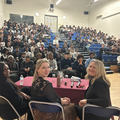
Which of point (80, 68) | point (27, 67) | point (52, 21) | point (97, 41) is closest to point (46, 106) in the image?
point (80, 68)

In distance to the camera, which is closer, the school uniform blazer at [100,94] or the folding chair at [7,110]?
the school uniform blazer at [100,94]

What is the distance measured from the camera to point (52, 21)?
46.6 feet

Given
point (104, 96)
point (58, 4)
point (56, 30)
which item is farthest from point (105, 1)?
point (104, 96)

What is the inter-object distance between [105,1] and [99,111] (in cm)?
1472

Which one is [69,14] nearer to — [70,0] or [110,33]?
[70,0]

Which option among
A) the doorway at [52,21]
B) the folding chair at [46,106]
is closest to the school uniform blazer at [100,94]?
the folding chair at [46,106]

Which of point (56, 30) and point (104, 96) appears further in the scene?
point (56, 30)

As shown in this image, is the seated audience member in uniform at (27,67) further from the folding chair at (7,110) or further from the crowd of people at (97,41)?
the crowd of people at (97,41)

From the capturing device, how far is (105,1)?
1295 centimetres

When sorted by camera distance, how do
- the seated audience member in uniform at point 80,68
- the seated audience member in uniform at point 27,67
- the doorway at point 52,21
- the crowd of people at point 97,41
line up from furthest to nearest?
the doorway at point 52,21, the crowd of people at point 97,41, the seated audience member in uniform at point 27,67, the seated audience member in uniform at point 80,68

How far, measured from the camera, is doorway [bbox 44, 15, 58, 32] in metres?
13.9

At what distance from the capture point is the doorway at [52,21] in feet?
45.6

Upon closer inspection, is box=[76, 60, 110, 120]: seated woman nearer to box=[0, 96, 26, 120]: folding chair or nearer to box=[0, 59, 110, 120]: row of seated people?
box=[0, 59, 110, 120]: row of seated people

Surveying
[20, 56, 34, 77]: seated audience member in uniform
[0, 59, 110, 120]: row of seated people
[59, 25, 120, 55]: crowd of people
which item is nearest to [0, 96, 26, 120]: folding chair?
[0, 59, 110, 120]: row of seated people
